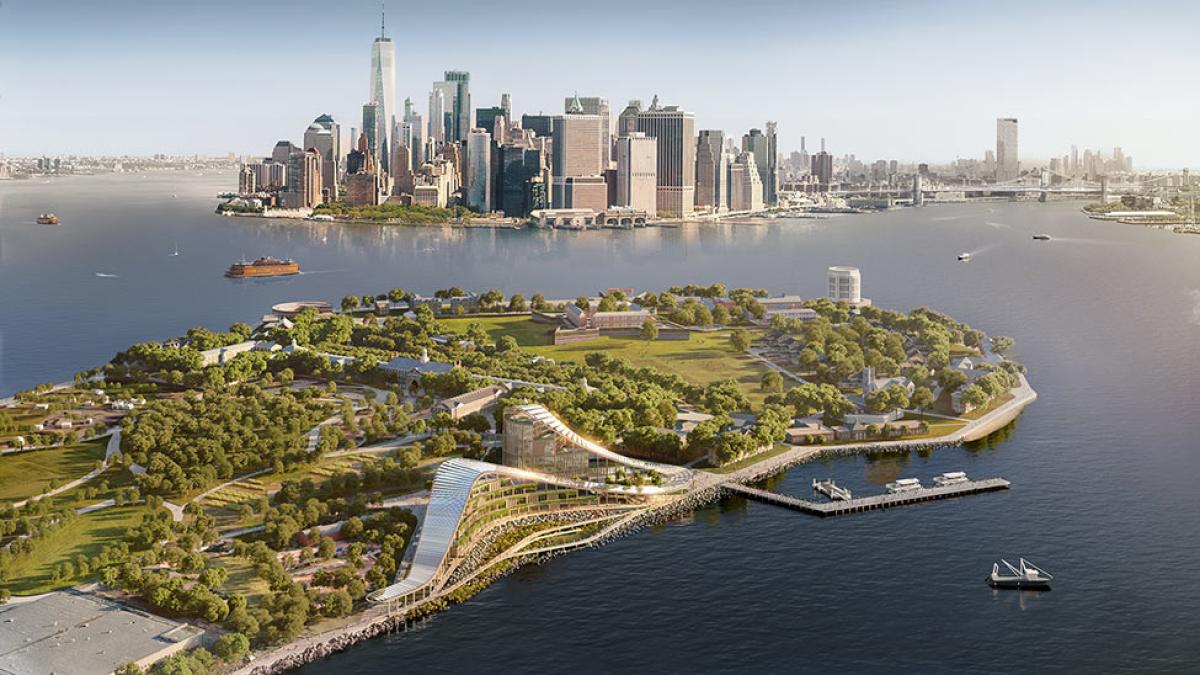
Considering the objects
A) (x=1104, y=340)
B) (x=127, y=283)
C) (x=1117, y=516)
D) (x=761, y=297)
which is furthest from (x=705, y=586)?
(x=127, y=283)

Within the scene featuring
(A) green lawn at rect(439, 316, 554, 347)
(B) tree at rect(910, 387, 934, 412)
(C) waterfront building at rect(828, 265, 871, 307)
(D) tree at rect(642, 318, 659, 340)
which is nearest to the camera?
(B) tree at rect(910, 387, 934, 412)

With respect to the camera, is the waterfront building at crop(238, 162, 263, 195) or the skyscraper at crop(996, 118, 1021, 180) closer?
the waterfront building at crop(238, 162, 263, 195)

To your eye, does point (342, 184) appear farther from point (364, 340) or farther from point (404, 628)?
point (404, 628)

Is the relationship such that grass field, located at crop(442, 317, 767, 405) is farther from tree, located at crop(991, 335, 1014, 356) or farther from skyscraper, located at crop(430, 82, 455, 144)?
skyscraper, located at crop(430, 82, 455, 144)

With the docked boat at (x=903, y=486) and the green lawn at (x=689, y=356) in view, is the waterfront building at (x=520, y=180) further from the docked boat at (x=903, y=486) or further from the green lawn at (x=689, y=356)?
the docked boat at (x=903, y=486)

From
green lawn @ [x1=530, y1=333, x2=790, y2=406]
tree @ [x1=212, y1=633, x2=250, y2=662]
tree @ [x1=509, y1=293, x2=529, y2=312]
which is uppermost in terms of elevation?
tree @ [x1=509, y1=293, x2=529, y2=312]

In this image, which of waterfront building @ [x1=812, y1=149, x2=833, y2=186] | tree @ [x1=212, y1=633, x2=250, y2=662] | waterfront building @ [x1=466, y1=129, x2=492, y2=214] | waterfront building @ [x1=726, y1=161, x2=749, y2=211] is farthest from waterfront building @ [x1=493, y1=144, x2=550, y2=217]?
tree @ [x1=212, y1=633, x2=250, y2=662]

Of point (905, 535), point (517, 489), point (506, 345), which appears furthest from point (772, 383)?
point (517, 489)
